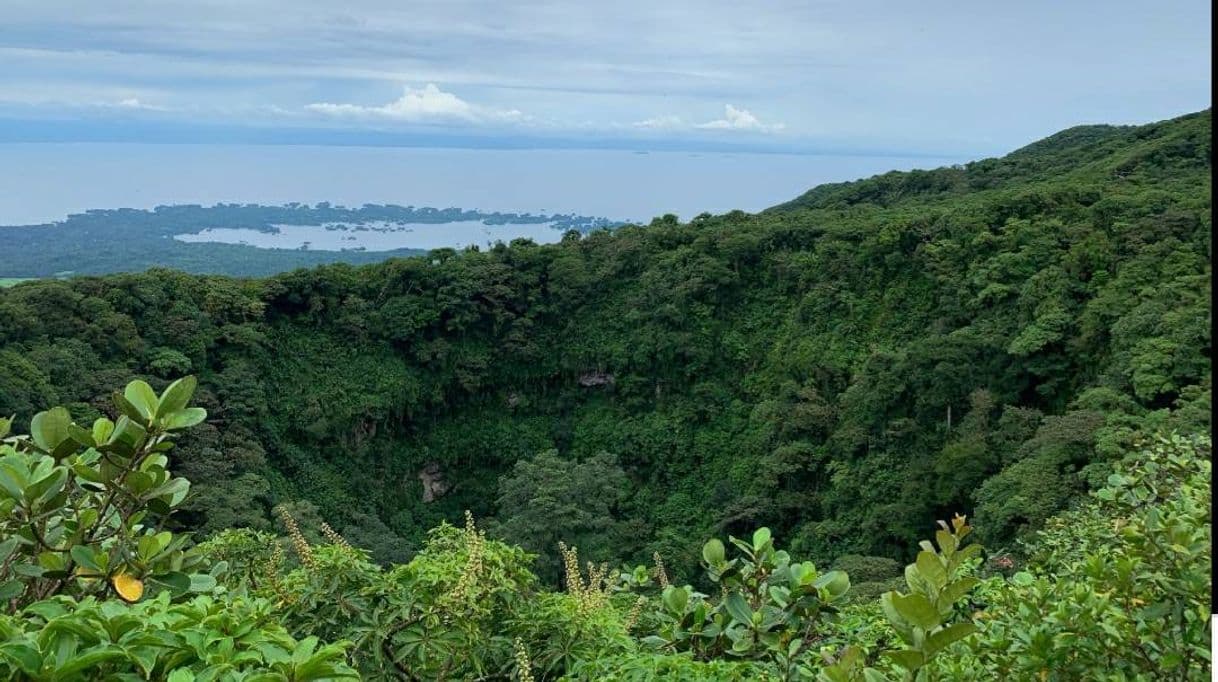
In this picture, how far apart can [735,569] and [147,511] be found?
1274 mm

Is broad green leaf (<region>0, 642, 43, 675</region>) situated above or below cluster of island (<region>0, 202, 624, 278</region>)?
above

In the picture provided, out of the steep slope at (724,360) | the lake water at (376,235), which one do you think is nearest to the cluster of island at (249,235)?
the lake water at (376,235)

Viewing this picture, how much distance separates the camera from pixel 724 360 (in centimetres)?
1867

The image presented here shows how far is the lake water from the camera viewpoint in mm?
Result: 51500

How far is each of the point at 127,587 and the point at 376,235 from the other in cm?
5782

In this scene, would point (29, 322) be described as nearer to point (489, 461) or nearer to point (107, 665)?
point (489, 461)

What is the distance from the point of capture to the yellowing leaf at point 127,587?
1.72 meters

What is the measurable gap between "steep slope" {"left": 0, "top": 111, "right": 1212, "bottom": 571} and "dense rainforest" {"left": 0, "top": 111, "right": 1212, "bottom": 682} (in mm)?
63

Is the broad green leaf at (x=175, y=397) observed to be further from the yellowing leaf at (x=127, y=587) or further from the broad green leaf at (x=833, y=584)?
the broad green leaf at (x=833, y=584)

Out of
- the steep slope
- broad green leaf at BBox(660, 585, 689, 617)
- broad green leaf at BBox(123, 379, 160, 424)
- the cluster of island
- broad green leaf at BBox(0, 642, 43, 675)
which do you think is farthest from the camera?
the cluster of island

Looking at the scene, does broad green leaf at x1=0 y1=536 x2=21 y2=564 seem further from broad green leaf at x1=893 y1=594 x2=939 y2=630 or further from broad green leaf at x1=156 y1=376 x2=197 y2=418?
broad green leaf at x1=893 y1=594 x2=939 y2=630

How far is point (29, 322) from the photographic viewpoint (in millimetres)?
14383

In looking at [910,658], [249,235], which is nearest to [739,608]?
[910,658]

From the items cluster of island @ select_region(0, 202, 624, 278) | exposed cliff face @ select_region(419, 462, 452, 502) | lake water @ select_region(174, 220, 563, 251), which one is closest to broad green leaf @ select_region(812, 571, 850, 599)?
exposed cliff face @ select_region(419, 462, 452, 502)
